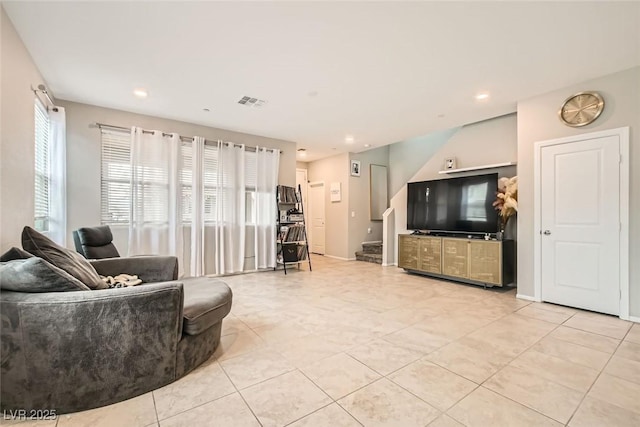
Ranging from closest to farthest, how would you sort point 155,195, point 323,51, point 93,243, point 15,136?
1. point 15,136
2. point 323,51
3. point 93,243
4. point 155,195

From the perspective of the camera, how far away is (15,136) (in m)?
2.31

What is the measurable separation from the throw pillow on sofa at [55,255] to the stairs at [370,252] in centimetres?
527

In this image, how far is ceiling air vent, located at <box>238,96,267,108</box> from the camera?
3.67 meters

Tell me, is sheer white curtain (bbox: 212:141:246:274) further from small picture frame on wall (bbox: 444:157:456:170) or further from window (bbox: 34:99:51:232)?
small picture frame on wall (bbox: 444:157:456:170)

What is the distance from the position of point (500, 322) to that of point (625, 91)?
2.78 m

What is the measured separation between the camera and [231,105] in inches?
153

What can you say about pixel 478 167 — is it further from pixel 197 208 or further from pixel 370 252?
pixel 197 208

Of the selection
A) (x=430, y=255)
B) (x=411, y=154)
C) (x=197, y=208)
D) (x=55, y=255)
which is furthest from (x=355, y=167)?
(x=55, y=255)

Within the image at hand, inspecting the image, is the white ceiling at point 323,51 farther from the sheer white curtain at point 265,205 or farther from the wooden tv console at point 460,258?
the wooden tv console at point 460,258

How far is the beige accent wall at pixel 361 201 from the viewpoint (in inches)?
266

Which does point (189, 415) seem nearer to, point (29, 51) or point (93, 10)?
point (93, 10)

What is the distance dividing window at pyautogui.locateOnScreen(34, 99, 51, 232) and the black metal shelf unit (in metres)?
3.24

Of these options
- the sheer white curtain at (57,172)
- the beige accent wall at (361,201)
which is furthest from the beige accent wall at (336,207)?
the sheer white curtain at (57,172)

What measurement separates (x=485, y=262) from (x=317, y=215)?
437cm
